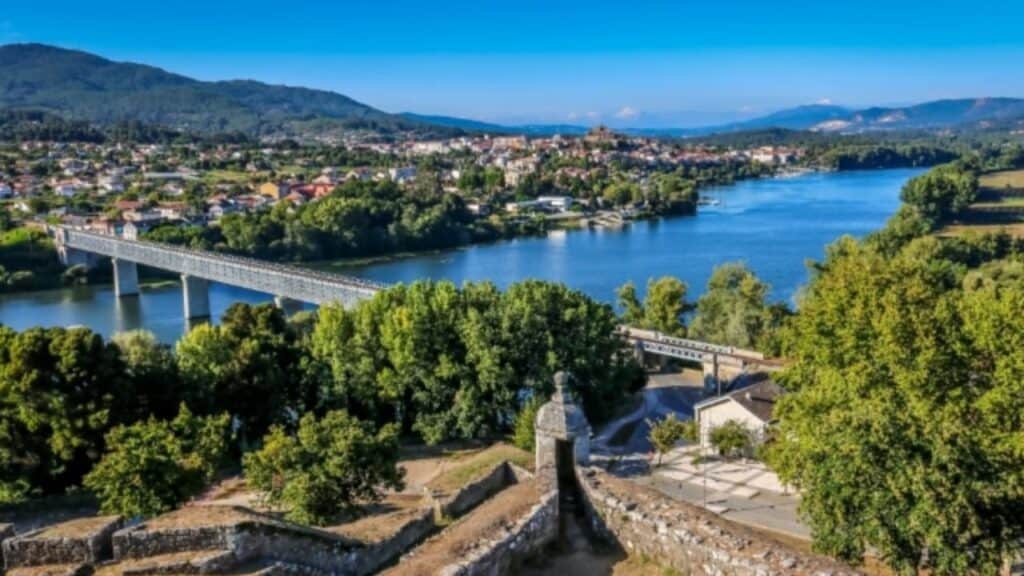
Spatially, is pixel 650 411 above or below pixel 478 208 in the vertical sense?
below

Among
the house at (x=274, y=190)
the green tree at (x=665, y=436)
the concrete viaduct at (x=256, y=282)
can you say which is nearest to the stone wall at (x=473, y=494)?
the green tree at (x=665, y=436)

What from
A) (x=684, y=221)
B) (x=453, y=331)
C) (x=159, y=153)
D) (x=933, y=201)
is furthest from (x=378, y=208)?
(x=159, y=153)

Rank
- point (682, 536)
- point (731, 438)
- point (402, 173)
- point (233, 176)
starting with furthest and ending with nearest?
point (402, 173)
point (233, 176)
point (731, 438)
point (682, 536)

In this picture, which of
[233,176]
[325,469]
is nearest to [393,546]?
[325,469]

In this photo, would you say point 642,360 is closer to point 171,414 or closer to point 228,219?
point 171,414

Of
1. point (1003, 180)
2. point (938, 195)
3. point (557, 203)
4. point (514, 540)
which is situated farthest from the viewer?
point (1003, 180)

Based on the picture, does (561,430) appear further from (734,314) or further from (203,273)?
(203,273)

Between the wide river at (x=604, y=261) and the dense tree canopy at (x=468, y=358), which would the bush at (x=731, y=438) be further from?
the wide river at (x=604, y=261)

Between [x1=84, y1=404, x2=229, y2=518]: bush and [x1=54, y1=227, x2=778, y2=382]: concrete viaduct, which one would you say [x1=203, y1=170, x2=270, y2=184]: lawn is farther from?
[x1=84, y1=404, x2=229, y2=518]: bush
